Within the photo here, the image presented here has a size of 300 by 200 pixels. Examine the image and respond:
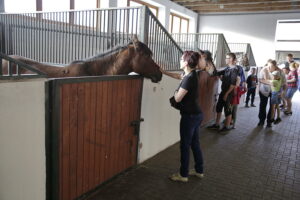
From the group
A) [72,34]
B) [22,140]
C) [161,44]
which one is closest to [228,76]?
[161,44]

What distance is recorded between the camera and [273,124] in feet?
20.5

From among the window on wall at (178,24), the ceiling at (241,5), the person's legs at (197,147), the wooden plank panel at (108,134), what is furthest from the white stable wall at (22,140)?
the window on wall at (178,24)

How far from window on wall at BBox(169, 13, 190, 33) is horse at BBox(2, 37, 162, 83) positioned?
32.9 ft

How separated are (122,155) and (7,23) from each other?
147 inches

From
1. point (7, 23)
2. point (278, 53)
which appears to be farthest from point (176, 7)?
point (7, 23)

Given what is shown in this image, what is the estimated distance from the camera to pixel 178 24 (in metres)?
13.5

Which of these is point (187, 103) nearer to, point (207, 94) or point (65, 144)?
point (65, 144)

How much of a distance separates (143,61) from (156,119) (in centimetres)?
103

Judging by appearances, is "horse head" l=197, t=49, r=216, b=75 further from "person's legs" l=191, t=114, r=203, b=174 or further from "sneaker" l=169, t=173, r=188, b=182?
"sneaker" l=169, t=173, r=188, b=182

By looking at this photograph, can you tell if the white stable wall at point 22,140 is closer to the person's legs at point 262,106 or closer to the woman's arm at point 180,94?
the woman's arm at point 180,94

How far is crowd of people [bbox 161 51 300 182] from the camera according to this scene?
9.14ft

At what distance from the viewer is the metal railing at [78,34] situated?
360 cm

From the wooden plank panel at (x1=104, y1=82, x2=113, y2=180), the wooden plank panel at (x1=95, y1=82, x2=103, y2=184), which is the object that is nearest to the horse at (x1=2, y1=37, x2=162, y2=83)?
the wooden plank panel at (x1=104, y1=82, x2=113, y2=180)

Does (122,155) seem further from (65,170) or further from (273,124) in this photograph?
(273,124)
